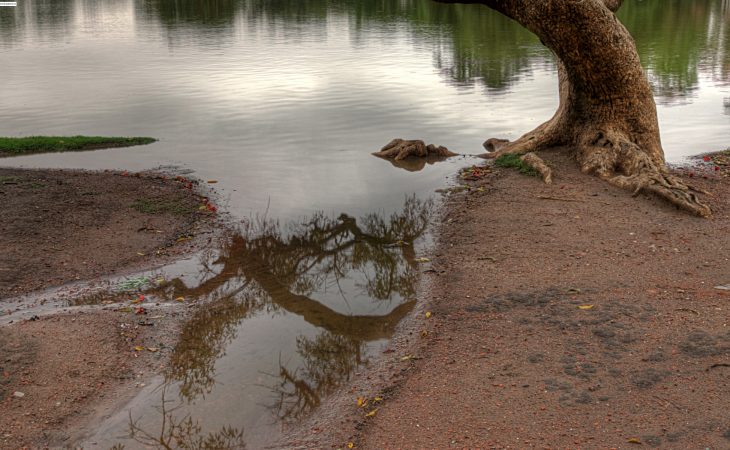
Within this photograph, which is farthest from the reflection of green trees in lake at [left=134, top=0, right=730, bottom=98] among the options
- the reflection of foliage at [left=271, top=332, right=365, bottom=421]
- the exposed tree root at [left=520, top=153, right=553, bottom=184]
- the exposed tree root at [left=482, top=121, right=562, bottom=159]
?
the reflection of foliage at [left=271, top=332, right=365, bottom=421]

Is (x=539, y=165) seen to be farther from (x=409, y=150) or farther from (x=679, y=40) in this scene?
(x=679, y=40)

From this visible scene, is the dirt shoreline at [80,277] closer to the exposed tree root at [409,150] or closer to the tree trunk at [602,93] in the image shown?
the exposed tree root at [409,150]

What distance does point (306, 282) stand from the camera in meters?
11.1

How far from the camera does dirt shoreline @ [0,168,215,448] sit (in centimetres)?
775

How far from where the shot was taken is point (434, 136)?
19.9m

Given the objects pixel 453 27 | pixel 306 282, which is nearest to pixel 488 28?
pixel 453 27

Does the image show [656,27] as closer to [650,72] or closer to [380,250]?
[650,72]

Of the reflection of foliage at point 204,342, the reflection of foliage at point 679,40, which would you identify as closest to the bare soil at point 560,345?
the reflection of foliage at point 204,342

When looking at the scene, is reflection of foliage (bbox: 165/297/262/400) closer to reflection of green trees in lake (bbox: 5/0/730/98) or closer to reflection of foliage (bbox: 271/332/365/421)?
reflection of foliage (bbox: 271/332/365/421)

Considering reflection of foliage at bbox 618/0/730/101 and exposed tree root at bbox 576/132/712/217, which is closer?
exposed tree root at bbox 576/132/712/217

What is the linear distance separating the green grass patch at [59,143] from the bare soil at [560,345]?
9.86m

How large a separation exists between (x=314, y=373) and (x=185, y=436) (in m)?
1.66

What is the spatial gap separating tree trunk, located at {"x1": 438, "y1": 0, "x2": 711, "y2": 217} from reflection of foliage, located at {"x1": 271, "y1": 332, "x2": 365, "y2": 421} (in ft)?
22.3

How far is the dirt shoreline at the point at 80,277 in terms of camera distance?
775cm
